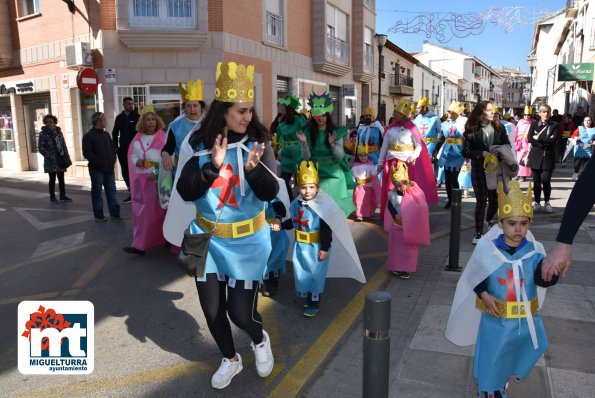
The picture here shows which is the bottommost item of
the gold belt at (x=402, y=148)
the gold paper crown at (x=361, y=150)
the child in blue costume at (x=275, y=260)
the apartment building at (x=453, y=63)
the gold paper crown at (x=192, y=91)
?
the child in blue costume at (x=275, y=260)

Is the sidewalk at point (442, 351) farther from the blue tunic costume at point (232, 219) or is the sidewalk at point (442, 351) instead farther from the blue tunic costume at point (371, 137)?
the blue tunic costume at point (371, 137)

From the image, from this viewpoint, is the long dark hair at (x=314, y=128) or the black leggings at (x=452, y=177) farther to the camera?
the black leggings at (x=452, y=177)

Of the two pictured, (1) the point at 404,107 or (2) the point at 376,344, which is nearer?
(2) the point at 376,344

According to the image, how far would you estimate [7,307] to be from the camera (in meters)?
4.59

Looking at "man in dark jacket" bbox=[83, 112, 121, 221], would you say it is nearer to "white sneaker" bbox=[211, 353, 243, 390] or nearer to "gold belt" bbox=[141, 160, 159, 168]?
"gold belt" bbox=[141, 160, 159, 168]

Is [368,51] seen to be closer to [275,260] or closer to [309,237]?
[275,260]

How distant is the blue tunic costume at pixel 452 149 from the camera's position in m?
8.62

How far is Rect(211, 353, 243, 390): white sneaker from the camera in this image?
310 centimetres

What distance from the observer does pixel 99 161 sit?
8.07 m

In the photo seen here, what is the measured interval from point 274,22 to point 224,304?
1612cm

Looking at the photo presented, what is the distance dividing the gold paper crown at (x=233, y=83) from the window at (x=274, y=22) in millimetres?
14736

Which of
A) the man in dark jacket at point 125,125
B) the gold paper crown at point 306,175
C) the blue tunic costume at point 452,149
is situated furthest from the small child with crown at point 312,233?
the man in dark jacket at point 125,125

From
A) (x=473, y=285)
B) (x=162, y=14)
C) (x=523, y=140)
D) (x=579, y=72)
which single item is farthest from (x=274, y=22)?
(x=473, y=285)

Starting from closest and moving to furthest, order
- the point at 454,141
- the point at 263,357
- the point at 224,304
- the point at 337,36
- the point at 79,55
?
1. the point at 224,304
2. the point at 263,357
3. the point at 454,141
4. the point at 79,55
5. the point at 337,36
